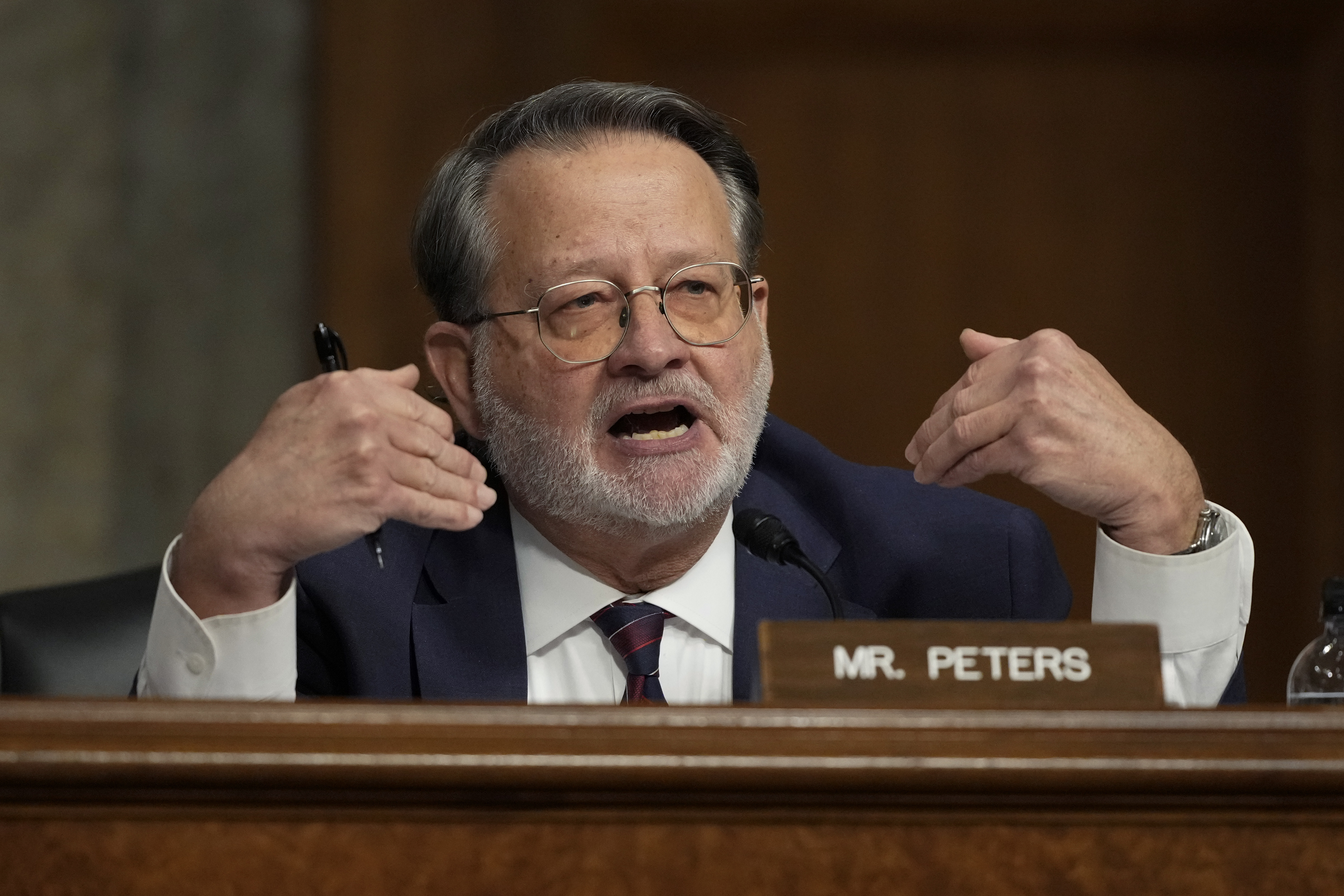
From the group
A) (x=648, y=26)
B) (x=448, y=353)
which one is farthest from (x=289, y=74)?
(x=448, y=353)

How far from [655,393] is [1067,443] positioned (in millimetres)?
523

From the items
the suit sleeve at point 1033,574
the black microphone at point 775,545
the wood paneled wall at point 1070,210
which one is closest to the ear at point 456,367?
the black microphone at point 775,545

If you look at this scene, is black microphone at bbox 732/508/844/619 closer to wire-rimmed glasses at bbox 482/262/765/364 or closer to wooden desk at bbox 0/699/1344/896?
wire-rimmed glasses at bbox 482/262/765/364

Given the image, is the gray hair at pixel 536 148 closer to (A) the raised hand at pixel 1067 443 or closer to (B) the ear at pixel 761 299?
(B) the ear at pixel 761 299

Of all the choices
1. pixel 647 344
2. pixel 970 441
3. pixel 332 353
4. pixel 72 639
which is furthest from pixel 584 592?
pixel 72 639

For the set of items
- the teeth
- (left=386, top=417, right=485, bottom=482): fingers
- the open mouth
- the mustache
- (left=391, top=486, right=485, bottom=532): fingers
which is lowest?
(left=391, top=486, right=485, bottom=532): fingers

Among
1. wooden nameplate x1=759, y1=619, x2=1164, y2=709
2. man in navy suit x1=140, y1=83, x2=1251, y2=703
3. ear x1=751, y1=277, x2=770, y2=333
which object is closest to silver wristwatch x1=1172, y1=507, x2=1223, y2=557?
man in navy suit x1=140, y1=83, x2=1251, y2=703

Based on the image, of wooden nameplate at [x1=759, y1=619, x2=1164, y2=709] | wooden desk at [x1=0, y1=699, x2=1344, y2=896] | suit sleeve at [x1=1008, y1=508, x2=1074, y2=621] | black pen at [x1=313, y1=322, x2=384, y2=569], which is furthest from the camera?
suit sleeve at [x1=1008, y1=508, x2=1074, y2=621]

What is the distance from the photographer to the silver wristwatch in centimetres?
156

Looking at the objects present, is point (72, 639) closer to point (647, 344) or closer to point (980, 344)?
point (647, 344)

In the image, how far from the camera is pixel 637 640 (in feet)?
5.75

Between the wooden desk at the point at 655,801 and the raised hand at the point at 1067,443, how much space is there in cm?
62

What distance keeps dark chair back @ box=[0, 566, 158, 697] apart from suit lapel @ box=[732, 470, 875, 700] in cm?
78

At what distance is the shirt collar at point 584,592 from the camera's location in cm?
181
